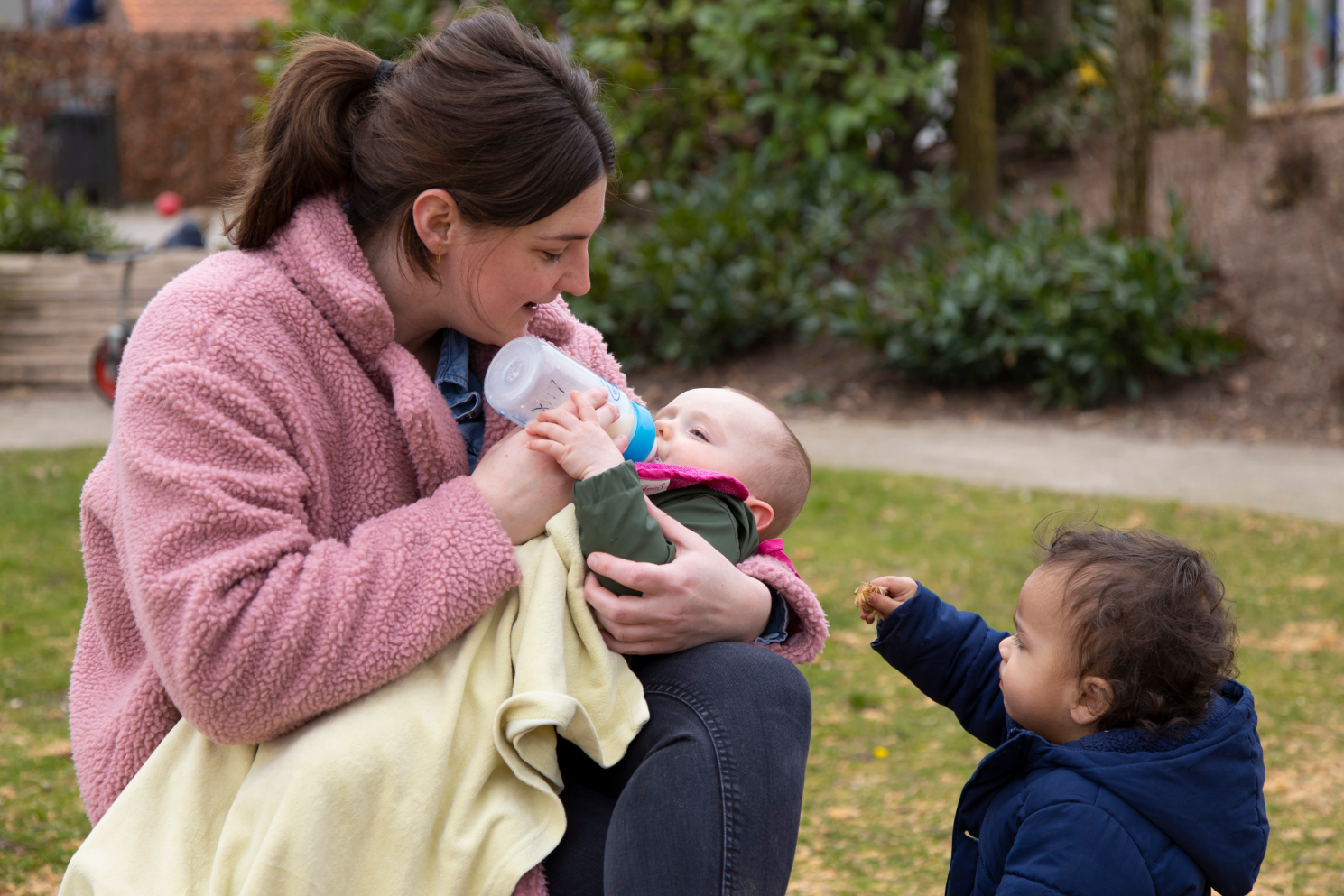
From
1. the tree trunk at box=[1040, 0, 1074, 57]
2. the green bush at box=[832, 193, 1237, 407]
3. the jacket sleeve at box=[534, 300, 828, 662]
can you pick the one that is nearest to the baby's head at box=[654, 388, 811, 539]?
the jacket sleeve at box=[534, 300, 828, 662]

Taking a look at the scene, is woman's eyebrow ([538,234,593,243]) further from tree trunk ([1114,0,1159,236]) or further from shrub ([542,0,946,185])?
tree trunk ([1114,0,1159,236])

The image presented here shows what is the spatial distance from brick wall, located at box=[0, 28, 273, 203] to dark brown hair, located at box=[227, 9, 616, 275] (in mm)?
14003

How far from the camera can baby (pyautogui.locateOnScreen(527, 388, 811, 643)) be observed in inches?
64.0

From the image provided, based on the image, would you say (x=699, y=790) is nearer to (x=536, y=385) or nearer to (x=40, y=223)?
(x=536, y=385)

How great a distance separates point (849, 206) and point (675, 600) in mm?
6924

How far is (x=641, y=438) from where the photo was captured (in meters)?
1.89

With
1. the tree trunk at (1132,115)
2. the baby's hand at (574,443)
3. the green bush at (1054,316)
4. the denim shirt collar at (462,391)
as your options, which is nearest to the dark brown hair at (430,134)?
the denim shirt collar at (462,391)

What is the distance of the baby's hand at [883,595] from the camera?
1943 millimetres

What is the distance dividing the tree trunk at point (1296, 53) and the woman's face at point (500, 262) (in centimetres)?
793

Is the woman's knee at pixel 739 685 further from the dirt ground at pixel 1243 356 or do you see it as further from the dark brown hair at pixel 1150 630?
the dirt ground at pixel 1243 356

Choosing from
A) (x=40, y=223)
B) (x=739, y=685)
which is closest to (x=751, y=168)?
(x=40, y=223)

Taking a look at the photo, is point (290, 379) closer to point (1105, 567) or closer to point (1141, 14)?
point (1105, 567)

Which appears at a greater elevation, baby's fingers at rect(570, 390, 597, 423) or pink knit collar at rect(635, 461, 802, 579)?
baby's fingers at rect(570, 390, 597, 423)

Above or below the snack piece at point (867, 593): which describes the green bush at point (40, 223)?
below
